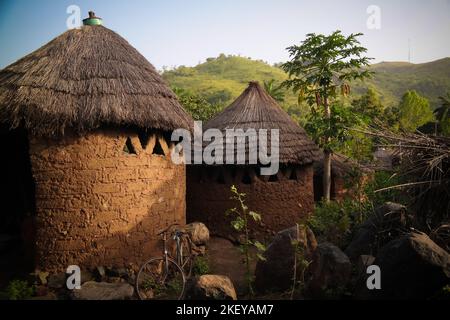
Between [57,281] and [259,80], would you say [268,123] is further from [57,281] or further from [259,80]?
[259,80]

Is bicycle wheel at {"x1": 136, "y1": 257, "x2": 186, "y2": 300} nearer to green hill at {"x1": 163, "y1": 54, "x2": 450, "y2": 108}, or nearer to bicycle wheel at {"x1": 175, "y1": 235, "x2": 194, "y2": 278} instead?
bicycle wheel at {"x1": 175, "y1": 235, "x2": 194, "y2": 278}

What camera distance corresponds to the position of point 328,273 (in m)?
5.16

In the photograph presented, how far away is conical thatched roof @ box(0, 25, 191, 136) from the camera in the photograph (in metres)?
5.80

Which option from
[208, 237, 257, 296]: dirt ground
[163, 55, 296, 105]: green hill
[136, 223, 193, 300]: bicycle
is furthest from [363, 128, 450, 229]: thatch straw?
[163, 55, 296, 105]: green hill

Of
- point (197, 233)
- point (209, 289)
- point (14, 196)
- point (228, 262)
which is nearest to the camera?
point (209, 289)

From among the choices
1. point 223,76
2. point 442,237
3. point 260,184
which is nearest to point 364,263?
point 442,237

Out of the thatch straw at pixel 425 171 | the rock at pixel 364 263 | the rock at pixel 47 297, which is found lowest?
the rock at pixel 47 297

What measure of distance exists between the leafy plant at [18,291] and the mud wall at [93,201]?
41 centimetres

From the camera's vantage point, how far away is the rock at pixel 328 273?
16.8ft

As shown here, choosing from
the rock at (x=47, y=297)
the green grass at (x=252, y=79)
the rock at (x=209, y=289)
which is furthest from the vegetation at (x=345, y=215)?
the green grass at (x=252, y=79)

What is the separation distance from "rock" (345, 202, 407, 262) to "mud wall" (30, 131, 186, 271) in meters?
3.99

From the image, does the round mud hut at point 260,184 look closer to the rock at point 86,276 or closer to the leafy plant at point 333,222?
the leafy plant at point 333,222

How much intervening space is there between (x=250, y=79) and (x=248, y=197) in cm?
5739
